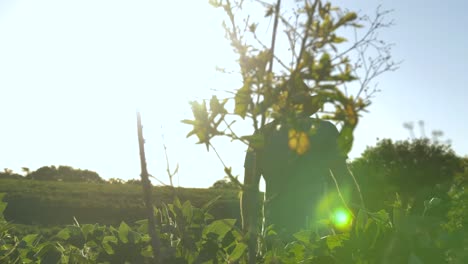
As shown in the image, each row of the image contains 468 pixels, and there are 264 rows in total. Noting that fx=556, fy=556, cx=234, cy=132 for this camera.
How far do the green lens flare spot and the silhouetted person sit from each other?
0.64 ft

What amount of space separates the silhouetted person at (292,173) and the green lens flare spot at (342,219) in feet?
0.64

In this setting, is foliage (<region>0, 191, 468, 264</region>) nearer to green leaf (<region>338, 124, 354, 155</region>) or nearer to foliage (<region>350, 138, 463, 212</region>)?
green leaf (<region>338, 124, 354, 155</region>)

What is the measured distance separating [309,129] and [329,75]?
0.47ft

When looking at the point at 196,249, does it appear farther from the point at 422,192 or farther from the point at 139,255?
the point at 422,192

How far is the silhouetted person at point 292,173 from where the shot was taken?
145 centimetres

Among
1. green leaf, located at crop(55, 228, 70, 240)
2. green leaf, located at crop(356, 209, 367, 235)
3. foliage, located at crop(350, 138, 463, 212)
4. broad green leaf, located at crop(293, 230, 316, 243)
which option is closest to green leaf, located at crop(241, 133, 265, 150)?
green leaf, located at crop(356, 209, 367, 235)

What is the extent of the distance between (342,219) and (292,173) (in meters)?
2.89

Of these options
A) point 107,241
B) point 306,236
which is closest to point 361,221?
point 306,236

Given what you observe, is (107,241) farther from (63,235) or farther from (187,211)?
(187,211)

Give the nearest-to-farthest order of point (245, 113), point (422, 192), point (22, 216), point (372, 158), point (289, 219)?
1. point (245, 113)
2. point (422, 192)
3. point (289, 219)
4. point (22, 216)
5. point (372, 158)

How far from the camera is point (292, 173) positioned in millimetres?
4715

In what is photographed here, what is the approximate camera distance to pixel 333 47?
1.33 meters

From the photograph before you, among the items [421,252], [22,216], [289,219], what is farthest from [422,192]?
[22,216]

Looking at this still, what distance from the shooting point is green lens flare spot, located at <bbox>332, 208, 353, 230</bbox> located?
180cm
